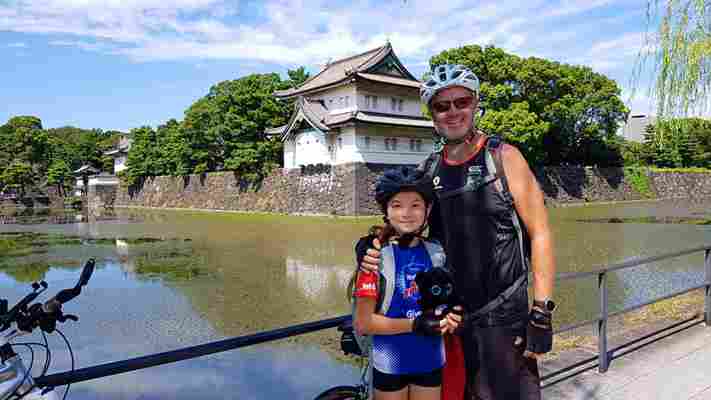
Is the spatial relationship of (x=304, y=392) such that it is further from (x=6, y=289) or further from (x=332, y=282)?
(x=6, y=289)

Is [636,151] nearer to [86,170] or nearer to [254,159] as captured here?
[254,159]

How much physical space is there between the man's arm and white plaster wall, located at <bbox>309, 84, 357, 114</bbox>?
86.9ft

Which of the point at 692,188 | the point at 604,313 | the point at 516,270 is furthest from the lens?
the point at 692,188

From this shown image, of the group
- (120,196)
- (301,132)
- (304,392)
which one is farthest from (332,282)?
(120,196)

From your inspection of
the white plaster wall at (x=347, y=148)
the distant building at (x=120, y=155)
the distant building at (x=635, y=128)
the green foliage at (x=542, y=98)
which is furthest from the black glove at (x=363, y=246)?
the distant building at (x=635, y=128)

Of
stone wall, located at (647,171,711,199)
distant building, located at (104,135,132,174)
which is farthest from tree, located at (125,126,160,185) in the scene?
stone wall, located at (647,171,711,199)

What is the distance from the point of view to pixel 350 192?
85.8ft

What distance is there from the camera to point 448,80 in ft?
6.86

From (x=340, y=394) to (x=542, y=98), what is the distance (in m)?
30.8

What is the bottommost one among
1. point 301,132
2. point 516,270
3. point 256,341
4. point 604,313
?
point 604,313

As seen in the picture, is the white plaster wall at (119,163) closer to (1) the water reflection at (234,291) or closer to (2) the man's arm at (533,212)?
(1) the water reflection at (234,291)

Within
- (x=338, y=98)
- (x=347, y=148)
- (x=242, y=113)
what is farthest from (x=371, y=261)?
(x=242, y=113)

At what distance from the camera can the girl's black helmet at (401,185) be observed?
1.90m

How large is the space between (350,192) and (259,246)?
11426 millimetres
